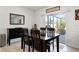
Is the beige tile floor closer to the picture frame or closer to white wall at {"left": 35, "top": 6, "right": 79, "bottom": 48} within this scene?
white wall at {"left": 35, "top": 6, "right": 79, "bottom": 48}

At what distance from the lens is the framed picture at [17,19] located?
1381 millimetres

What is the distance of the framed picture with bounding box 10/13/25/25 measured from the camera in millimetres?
1381

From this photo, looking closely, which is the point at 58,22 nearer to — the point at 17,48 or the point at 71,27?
the point at 71,27

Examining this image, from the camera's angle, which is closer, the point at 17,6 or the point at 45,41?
the point at 17,6

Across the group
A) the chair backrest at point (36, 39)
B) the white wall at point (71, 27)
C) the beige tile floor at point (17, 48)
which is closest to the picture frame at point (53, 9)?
the white wall at point (71, 27)

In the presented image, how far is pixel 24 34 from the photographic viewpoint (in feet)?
4.98

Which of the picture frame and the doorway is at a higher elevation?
the picture frame

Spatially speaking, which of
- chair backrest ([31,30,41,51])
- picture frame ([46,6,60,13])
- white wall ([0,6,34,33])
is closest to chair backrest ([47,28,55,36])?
chair backrest ([31,30,41,51])

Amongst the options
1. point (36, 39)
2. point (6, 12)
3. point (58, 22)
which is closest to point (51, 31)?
point (58, 22)
